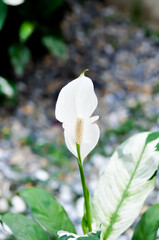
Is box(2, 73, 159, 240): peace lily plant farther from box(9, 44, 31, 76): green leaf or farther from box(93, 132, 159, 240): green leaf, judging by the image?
box(9, 44, 31, 76): green leaf

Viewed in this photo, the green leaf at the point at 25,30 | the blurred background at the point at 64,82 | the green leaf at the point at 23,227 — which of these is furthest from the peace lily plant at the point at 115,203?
the green leaf at the point at 25,30

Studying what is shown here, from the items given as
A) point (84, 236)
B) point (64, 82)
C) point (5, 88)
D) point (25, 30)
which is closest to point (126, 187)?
point (84, 236)

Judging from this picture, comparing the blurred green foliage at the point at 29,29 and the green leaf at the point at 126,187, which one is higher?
the blurred green foliage at the point at 29,29

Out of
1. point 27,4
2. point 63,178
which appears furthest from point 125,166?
point 27,4

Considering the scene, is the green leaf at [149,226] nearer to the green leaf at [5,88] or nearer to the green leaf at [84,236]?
the green leaf at [84,236]

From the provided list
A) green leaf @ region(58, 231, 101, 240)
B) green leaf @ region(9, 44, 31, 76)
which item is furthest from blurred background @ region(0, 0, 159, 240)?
green leaf @ region(58, 231, 101, 240)

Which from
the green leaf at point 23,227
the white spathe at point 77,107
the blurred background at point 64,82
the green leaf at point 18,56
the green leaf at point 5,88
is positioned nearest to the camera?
the white spathe at point 77,107

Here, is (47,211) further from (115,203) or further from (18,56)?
(18,56)
